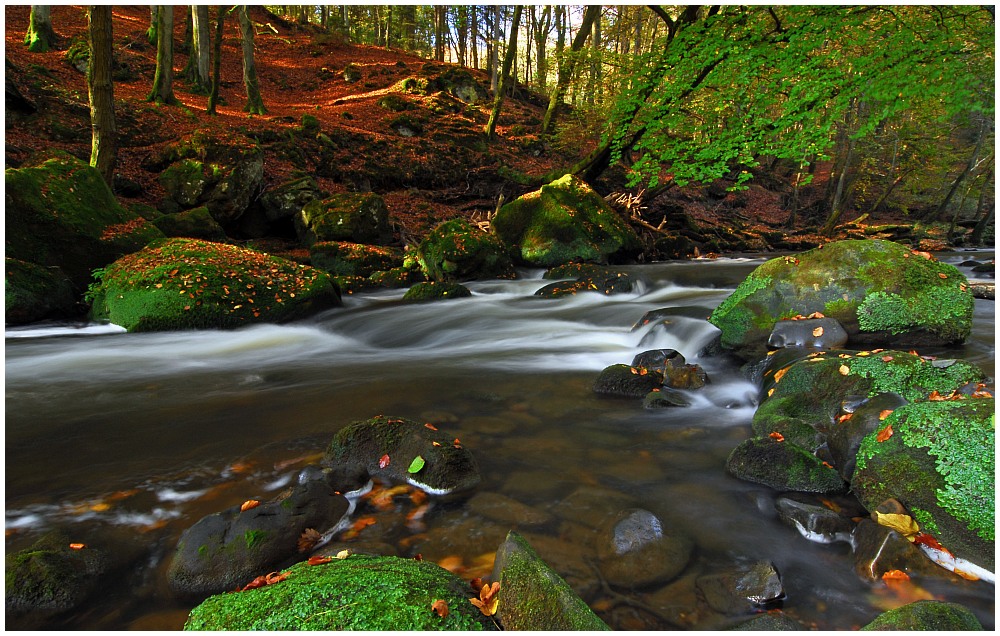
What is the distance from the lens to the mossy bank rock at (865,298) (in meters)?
5.11

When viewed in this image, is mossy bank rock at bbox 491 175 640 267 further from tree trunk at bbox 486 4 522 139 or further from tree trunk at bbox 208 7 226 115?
tree trunk at bbox 208 7 226 115

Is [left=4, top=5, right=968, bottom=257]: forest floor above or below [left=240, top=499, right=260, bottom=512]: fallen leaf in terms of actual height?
above

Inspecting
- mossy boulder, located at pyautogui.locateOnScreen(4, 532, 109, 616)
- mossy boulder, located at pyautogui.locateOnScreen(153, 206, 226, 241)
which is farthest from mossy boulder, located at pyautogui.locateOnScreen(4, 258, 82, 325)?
mossy boulder, located at pyautogui.locateOnScreen(4, 532, 109, 616)

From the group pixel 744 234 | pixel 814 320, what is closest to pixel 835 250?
pixel 814 320

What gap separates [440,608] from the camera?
188 centimetres

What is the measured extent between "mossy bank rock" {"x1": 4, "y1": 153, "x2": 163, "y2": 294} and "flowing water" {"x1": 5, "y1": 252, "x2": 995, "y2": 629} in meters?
1.40

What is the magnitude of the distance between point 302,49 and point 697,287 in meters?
32.1

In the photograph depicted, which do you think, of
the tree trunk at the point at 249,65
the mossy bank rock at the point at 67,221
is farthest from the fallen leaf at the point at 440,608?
the tree trunk at the point at 249,65

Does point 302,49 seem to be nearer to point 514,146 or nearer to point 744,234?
point 514,146

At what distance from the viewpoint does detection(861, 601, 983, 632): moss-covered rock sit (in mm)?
1873

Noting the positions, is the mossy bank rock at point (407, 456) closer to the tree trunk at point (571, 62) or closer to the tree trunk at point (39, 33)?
the tree trunk at point (571, 62)

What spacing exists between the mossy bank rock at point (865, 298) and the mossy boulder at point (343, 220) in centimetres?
1008

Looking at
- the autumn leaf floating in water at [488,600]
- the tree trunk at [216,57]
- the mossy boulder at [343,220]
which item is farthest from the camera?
the tree trunk at [216,57]

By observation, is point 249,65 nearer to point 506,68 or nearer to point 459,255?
point 506,68
